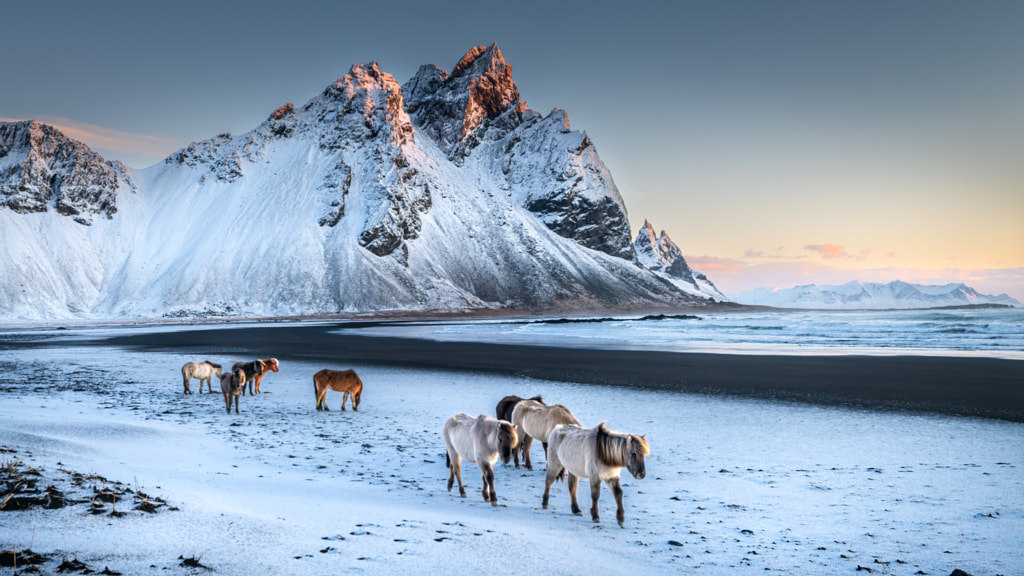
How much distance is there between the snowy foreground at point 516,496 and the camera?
5102 mm

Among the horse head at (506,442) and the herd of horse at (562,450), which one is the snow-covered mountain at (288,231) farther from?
the horse head at (506,442)

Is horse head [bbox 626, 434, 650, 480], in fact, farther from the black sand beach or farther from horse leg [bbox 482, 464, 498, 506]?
the black sand beach

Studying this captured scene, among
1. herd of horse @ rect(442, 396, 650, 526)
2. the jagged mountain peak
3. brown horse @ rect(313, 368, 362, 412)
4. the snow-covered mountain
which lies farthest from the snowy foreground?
the jagged mountain peak

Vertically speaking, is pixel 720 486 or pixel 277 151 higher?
pixel 277 151

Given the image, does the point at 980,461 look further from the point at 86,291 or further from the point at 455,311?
the point at 86,291

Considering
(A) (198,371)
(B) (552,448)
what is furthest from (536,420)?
(A) (198,371)

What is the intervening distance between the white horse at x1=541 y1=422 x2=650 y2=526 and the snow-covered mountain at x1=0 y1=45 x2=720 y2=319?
121537 mm

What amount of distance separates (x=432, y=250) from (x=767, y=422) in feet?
487

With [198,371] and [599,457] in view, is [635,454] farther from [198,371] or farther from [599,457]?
[198,371]

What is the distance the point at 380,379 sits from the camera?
21328 millimetres

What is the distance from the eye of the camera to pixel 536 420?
9.62 meters

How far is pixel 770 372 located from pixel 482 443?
59.5ft

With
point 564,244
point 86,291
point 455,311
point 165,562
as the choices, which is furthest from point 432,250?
point 165,562

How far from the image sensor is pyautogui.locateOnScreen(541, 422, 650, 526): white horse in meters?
6.91
